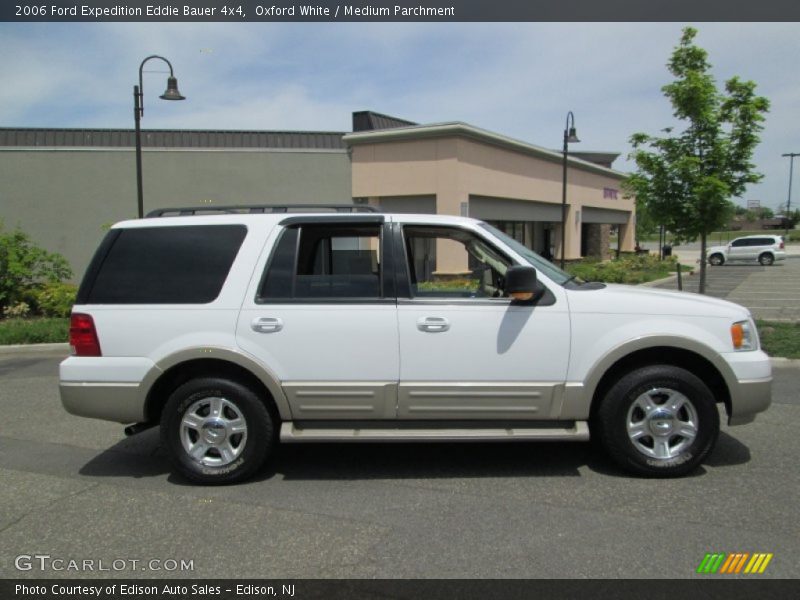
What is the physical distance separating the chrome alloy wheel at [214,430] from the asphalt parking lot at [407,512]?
10.0 inches

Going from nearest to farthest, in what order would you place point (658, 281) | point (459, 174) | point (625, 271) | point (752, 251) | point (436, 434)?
point (436, 434) → point (459, 174) → point (658, 281) → point (625, 271) → point (752, 251)

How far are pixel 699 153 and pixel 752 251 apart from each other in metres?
29.1

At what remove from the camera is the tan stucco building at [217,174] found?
2116 cm

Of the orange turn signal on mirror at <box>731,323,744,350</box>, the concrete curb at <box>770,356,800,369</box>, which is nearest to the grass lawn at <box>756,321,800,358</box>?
the concrete curb at <box>770,356,800,369</box>

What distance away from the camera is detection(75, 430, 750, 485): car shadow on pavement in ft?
15.7

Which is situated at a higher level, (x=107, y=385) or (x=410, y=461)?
(x=107, y=385)

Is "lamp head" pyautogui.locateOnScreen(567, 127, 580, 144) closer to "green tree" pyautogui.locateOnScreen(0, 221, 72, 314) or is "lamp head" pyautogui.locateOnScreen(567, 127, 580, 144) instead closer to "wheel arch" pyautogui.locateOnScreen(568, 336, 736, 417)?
"green tree" pyautogui.locateOnScreen(0, 221, 72, 314)

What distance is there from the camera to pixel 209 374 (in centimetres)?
465

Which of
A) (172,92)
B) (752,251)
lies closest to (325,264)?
(172,92)

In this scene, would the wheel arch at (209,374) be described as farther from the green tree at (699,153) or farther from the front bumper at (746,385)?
the green tree at (699,153)

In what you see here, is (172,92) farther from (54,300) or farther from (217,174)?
(217,174)

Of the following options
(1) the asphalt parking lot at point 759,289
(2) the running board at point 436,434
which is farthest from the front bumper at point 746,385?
(1) the asphalt parking lot at point 759,289

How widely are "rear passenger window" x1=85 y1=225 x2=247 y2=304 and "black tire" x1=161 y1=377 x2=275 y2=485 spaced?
2.20ft
